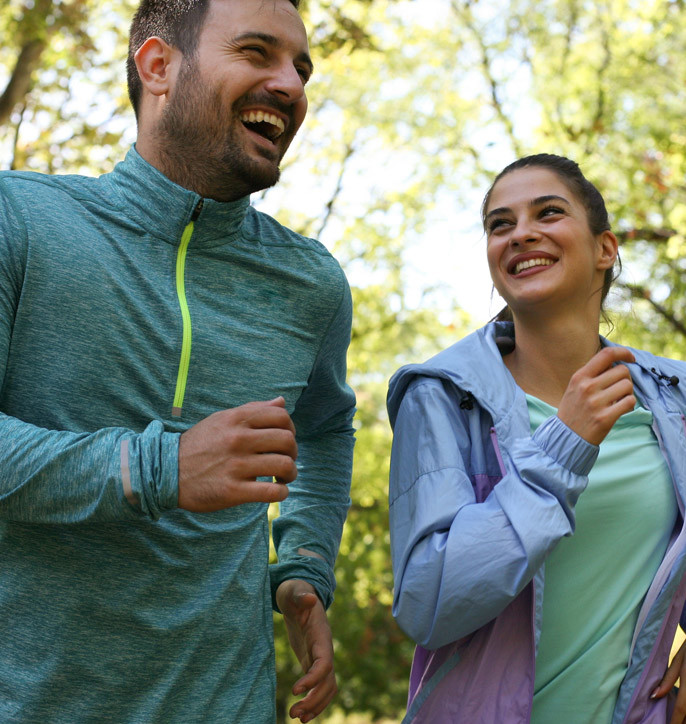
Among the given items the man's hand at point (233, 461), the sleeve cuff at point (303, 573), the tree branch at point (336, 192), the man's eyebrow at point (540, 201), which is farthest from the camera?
the tree branch at point (336, 192)

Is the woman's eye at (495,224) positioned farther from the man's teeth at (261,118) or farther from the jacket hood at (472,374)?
the man's teeth at (261,118)

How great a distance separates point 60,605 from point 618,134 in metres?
12.2

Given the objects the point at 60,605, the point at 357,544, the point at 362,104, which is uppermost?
the point at 362,104

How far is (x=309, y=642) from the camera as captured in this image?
225cm

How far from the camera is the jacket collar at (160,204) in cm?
207

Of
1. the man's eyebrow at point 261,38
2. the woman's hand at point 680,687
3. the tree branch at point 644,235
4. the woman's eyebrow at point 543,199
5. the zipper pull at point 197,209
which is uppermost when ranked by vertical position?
the tree branch at point 644,235

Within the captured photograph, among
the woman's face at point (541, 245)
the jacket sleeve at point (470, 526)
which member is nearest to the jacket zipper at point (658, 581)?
the jacket sleeve at point (470, 526)

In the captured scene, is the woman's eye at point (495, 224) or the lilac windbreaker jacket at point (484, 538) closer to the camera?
the lilac windbreaker jacket at point (484, 538)

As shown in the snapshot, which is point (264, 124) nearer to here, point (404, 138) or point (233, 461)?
point (233, 461)

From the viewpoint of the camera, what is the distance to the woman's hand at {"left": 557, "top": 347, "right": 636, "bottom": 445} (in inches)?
84.0

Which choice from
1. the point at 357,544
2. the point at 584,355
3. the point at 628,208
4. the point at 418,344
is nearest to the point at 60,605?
the point at 584,355

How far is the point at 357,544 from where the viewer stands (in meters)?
9.05

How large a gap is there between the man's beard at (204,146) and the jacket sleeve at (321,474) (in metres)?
0.46

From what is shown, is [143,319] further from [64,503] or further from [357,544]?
[357,544]
